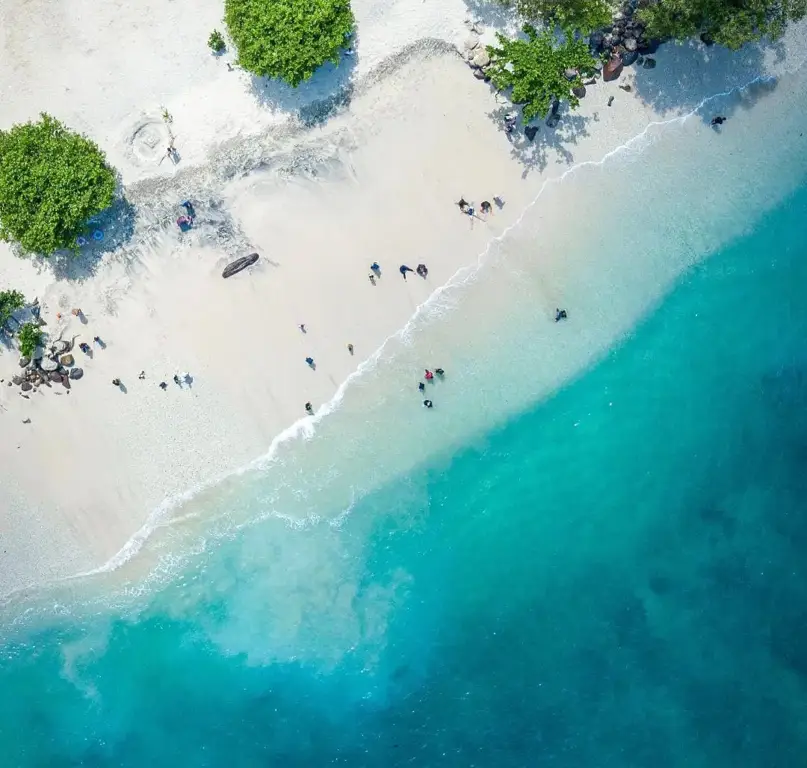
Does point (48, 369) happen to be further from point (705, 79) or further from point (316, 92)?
point (705, 79)

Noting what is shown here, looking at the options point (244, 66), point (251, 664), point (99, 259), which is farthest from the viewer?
point (251, 664)

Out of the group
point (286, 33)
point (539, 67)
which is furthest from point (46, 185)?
point (539, 67)

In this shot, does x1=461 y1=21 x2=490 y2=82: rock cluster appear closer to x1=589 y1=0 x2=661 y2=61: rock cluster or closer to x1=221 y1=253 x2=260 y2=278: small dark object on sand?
x1=589 y1=0 x2=661 y2=61: rock cluster

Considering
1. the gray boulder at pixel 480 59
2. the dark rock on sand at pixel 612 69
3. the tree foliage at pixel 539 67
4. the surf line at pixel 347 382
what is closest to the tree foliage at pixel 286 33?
the gray boulder at pixel 480 59

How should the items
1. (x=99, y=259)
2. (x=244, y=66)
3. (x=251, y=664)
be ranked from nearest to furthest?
1. (x=244, y=66)
2. (x=99, y=259)
3. (x=251, y=664)

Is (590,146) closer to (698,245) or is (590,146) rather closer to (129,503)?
(698,245)

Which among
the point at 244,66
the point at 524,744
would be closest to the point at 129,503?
the point at 244,66
